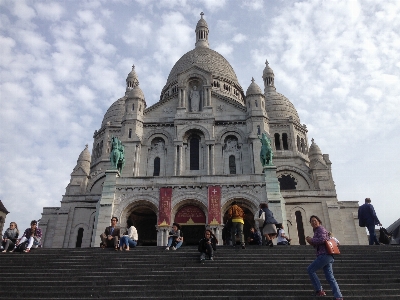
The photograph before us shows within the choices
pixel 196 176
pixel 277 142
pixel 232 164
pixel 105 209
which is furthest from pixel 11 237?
pixel 277 142

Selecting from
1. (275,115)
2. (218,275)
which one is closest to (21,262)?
(218,275)

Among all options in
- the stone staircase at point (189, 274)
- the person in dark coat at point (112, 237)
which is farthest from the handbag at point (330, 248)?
the person in dark coat at point (112, 237)

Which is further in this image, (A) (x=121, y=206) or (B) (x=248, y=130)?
(B) (x=248, y=130)

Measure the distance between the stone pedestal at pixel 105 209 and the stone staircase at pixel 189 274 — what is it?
9.10 m

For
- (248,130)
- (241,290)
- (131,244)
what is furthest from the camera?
(248,130)

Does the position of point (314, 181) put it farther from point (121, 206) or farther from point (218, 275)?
point (218, 275)

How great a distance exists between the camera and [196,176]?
26156mm

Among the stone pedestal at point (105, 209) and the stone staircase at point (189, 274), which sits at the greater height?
the stone pedestal at point (105, 209)

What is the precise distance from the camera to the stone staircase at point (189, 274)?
33.1 feet

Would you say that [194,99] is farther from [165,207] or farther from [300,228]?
[300,228]

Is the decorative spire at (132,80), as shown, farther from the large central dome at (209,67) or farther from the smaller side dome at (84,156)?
the smaller side dome at (84,156)

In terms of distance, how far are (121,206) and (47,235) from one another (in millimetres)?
13472

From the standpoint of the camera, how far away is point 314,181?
1437 inches

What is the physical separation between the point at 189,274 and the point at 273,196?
566 inches
